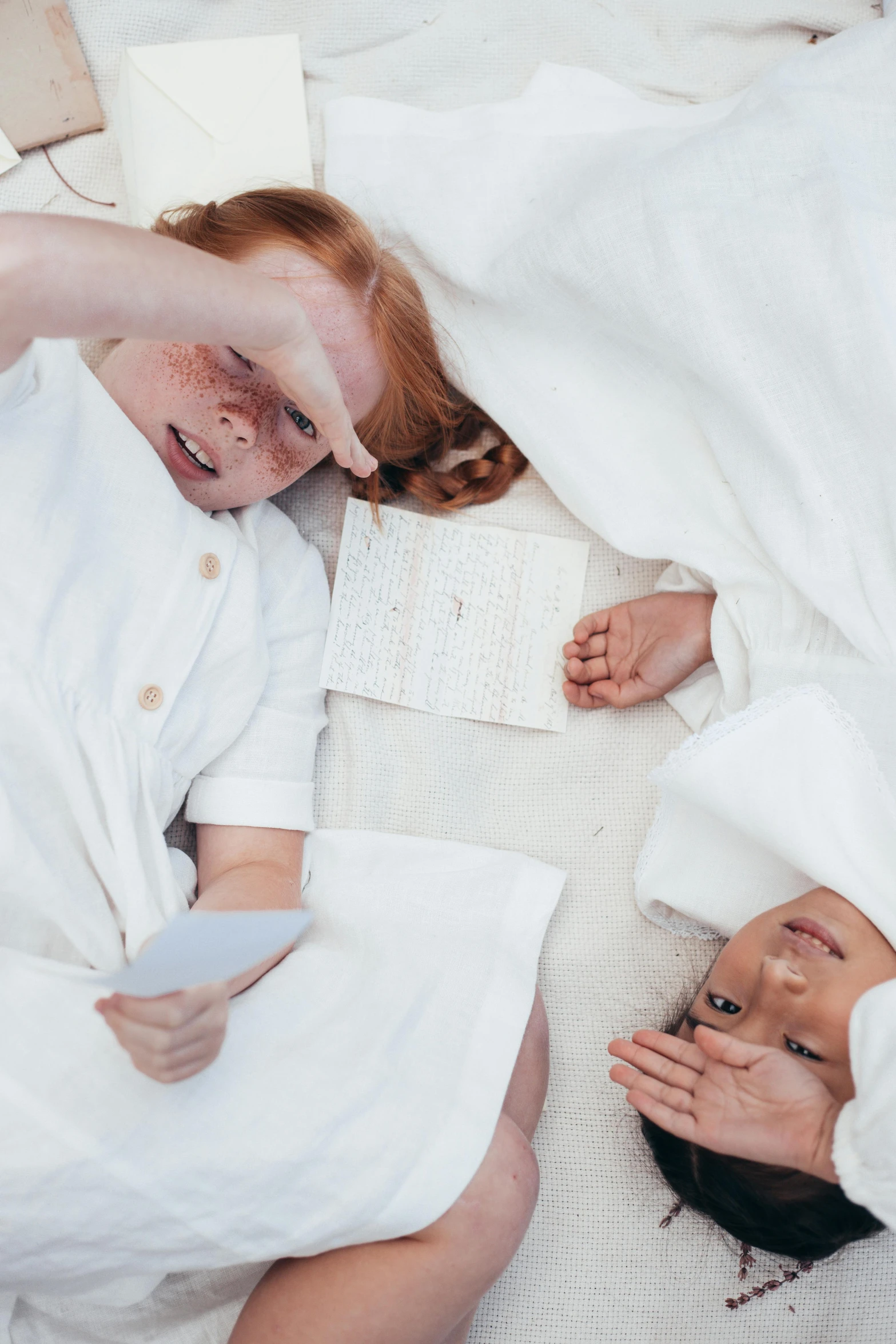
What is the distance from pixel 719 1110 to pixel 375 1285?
1.14 feet

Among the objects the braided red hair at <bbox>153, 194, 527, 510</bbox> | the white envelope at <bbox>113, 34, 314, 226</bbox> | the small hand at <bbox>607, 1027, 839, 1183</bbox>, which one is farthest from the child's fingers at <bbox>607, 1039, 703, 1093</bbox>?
the white envelope at <bbox>113, 34, 314, 226</bbox>

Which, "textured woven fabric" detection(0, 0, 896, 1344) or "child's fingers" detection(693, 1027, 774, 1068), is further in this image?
"textured woven fabric" detection(0, 0, 896, 1344)

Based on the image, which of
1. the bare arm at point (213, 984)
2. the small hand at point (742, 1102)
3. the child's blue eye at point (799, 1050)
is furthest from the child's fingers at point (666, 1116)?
the bare arm at point (213, 984)

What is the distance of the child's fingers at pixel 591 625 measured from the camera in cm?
118

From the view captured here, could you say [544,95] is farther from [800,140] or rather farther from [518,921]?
[518,921]

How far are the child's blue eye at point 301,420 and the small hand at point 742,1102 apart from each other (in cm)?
72

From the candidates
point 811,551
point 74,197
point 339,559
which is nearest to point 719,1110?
point 811,551

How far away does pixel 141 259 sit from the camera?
30.3 inches

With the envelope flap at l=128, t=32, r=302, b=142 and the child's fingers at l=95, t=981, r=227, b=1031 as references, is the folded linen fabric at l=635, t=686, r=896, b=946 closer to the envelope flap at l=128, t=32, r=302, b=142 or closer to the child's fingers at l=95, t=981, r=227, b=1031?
the child's fingers at l=95, t=981, r=227, b=1031

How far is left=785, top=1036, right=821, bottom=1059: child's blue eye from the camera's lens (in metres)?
0.91

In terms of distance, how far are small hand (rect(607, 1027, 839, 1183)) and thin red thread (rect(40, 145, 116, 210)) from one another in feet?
3.86

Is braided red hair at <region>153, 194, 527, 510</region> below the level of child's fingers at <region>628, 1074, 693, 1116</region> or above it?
above

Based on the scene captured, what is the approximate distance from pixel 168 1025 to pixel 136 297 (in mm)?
571

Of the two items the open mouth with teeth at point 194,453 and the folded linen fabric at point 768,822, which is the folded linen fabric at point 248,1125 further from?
the open mouth with teeth at point 194,453
